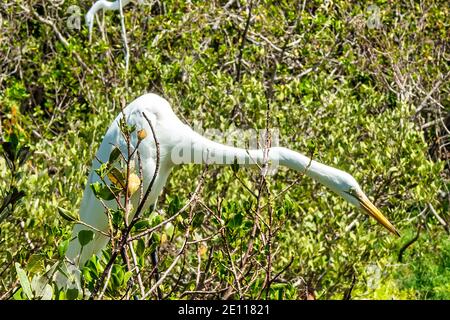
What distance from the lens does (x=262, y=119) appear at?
164 inches

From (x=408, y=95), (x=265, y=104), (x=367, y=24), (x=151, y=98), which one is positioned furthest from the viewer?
(x=367, y=24)

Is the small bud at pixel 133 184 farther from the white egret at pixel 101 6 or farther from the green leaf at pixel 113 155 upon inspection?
the white egret at pixel 101 6

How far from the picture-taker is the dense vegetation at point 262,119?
3195 mm

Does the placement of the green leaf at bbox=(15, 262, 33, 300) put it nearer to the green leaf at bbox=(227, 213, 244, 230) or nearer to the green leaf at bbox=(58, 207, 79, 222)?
the green leaf at bbox=(58, 207, 79, 222)

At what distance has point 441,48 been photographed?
6.80 metres

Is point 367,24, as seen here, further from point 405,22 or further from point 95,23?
point 95,23

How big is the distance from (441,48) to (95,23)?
2778 millimetres

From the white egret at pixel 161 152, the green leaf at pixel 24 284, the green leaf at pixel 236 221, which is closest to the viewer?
the green leaf at pixel 24 284

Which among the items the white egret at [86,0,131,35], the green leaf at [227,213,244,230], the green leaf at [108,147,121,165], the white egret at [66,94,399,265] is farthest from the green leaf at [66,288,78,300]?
the white egret at [86,0,131,35]

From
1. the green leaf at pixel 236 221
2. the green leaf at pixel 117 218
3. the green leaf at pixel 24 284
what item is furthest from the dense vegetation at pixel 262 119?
the green leaf at pixel 24 284

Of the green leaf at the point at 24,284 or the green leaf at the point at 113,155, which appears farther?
the green leaf at the point at 113,155

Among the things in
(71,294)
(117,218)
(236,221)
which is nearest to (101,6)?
(236,221)

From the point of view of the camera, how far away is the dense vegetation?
320cm

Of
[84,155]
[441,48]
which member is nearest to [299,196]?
[84,155]
